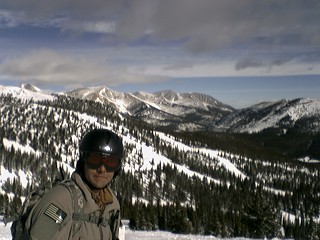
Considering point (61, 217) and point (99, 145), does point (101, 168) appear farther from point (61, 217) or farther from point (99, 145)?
point (61, 217)

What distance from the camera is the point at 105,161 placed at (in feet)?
21.1

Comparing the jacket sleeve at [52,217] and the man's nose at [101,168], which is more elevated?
the man's nose at [101,168]

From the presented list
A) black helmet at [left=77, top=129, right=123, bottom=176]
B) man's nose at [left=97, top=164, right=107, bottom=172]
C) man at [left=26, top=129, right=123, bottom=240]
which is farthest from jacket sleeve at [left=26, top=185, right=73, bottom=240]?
black helmet at [left=77, top=129, right=123, bottom=176]

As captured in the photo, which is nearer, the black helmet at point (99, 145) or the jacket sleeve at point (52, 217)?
the jacket sleeve at point (52, 217)

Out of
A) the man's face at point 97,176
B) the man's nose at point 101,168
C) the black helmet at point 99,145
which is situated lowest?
the man's face at point 97,176

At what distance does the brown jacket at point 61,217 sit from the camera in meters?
5.04

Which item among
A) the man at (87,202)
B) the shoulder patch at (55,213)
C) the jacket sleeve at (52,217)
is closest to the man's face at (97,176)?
the man at (87,202)

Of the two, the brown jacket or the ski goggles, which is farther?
the ski goggles

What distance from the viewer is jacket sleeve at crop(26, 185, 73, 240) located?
5012 millimetres

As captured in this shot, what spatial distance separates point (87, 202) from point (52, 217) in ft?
2.57

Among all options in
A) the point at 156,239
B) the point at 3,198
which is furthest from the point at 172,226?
the point at 3,198

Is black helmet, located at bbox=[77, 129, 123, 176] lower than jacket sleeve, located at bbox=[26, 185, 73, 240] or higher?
higher

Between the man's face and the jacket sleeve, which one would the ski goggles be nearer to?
the man's face

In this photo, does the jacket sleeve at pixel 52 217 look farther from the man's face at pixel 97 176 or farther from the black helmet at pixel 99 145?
the black helmet at pixel 99 145
